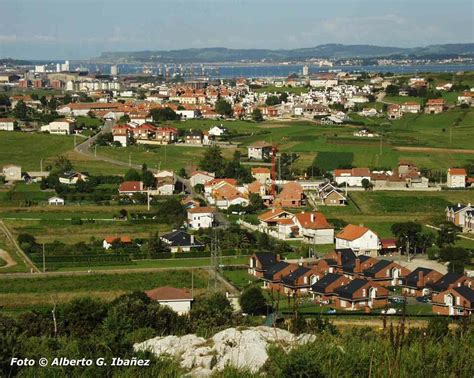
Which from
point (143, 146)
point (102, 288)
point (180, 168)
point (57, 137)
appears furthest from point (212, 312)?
point (57, 137)

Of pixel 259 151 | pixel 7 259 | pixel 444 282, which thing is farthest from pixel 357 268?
pixel 259 151

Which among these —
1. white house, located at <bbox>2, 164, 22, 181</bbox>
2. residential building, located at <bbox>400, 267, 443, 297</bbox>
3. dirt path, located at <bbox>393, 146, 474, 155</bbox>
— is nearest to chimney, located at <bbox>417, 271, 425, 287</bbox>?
residential building, located at <bbox>400, 267, 443, 297</bbox>

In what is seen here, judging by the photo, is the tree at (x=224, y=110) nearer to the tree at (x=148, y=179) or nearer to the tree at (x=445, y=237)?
the tree at (x=148, y=179)

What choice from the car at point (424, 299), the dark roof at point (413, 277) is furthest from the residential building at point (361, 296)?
the dark roof at point (413, 277)

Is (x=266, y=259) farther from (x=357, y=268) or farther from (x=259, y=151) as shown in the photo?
(x=259, y=151)

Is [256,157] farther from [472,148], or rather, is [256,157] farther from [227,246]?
[227,246]

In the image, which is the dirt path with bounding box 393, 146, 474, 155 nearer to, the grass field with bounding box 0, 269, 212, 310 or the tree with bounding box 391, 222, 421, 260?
the tree with bounding box 391, 222, 421, 260
